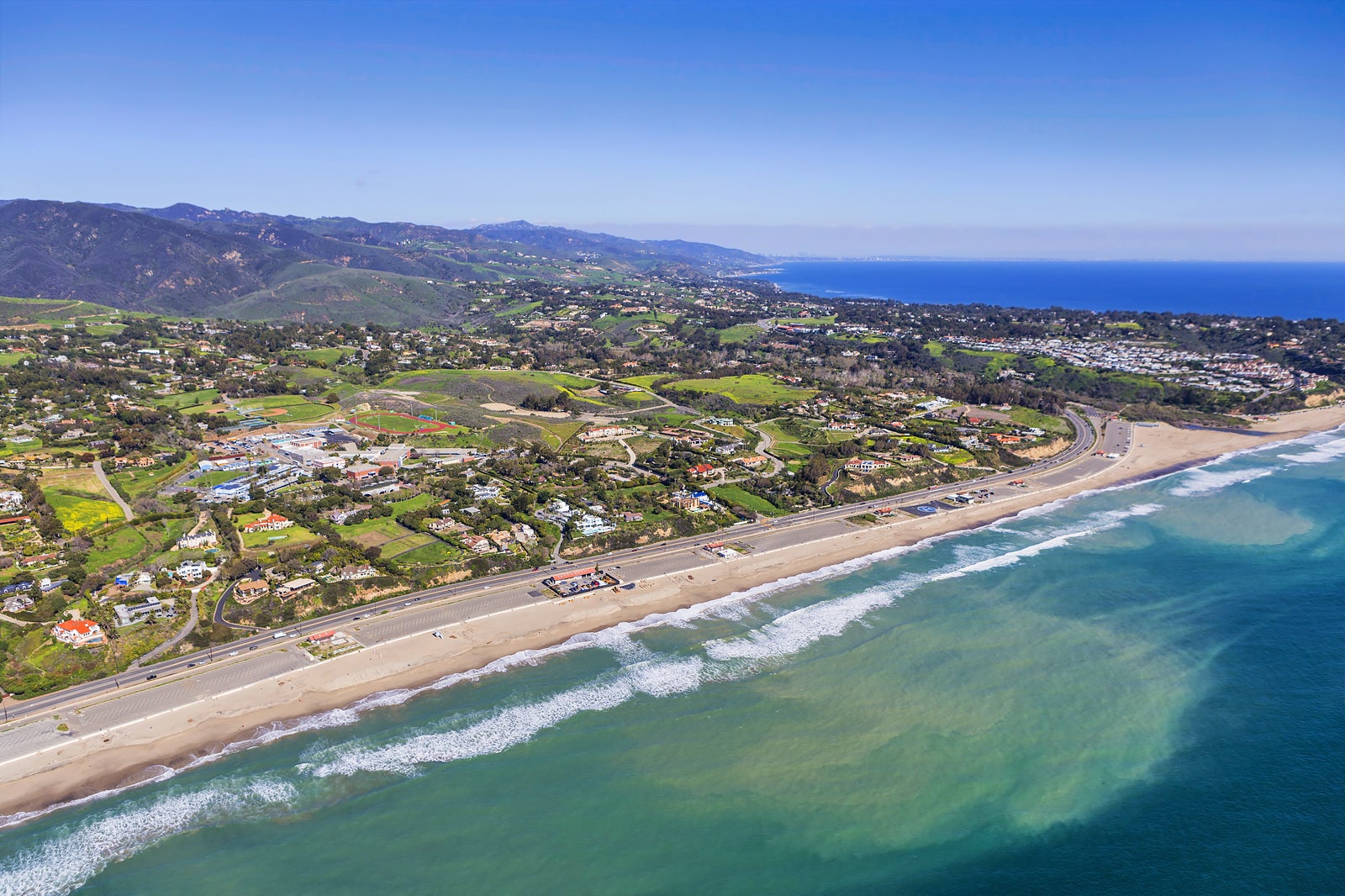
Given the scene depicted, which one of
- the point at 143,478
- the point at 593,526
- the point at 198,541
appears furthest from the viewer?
the point at 143,478

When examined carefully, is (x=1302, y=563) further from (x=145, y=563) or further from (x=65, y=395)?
(x=65, y=395)

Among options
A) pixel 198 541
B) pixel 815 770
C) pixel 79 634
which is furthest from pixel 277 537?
pixel 815 770

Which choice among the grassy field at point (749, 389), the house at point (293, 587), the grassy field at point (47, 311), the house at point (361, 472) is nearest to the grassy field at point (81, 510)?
the house at point (361, 472)

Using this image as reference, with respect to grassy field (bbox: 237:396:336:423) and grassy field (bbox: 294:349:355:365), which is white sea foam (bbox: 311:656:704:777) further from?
grassy field (bbox: 294:349:355:365)

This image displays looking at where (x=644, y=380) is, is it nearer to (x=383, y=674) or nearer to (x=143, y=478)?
(x=143, y=478)

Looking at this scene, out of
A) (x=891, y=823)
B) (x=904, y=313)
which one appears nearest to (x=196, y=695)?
(x=891, y=823)
